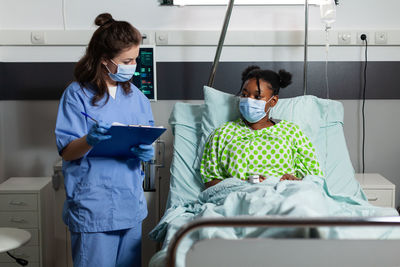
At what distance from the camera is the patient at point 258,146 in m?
2.52

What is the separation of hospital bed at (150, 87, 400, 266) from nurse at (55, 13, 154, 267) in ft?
0.83

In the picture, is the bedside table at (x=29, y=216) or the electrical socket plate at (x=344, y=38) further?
the electrical socket plate at (x=344, y=38)

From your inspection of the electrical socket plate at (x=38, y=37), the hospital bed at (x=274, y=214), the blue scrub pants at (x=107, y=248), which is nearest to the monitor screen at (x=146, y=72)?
the hospital bed at (x=274, y=214)

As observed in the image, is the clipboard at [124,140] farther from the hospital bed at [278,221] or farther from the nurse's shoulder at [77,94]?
the hospital bed at [278,221]

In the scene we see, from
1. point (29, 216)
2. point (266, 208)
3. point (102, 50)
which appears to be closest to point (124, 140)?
point (102, 50)

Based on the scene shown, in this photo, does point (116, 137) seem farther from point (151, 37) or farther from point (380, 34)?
point (380, 34)

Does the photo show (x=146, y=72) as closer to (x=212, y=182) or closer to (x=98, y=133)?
(x=212, y=182)

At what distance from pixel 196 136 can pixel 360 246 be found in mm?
1456

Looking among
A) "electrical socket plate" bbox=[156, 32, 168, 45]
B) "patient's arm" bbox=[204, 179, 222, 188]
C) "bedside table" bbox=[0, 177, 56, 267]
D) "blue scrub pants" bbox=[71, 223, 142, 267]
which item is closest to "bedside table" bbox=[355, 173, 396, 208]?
"patient's arm" bbox=[204, 179, 222, 188]

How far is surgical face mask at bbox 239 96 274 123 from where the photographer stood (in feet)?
8.29

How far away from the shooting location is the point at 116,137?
198 cm

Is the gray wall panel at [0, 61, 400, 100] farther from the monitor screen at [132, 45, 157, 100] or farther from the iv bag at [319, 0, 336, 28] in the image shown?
the iv bag at [319, 0, 336, 28]

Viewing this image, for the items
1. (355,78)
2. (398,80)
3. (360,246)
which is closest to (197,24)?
(355,78)

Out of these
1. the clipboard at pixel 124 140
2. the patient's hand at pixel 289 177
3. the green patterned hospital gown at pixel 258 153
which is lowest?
the patient's hand at pixel 289 177
